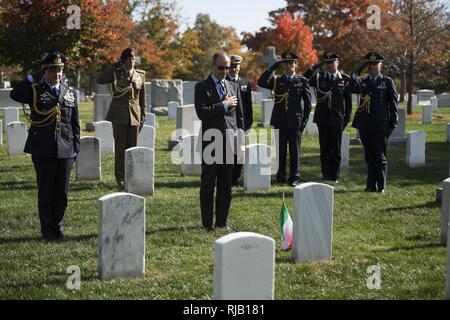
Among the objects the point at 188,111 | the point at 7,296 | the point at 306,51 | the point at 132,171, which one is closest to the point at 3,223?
the point at 132,171

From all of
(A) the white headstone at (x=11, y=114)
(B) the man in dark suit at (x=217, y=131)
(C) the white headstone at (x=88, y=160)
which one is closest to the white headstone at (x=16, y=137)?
(C) the white headstone at (x=88, y=160)

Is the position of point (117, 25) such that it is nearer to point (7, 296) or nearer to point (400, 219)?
point (400, 219)

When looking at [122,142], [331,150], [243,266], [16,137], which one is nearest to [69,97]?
[122,142]

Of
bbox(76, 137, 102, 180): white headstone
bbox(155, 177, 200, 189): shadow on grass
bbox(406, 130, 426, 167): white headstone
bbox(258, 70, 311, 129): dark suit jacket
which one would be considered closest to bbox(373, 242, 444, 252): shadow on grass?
bbox(258, 70, 311, 129): dark suit jacket

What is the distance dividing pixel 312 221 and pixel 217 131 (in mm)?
1999

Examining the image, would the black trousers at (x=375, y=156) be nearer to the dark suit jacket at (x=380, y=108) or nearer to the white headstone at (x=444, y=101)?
the dark suit jacket at (x=380, y=108)

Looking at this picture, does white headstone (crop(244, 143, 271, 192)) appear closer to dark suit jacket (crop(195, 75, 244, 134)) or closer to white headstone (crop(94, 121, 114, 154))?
dark suit jacket (crop(195, 75, 244, 134))

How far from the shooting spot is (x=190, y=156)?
13.7m

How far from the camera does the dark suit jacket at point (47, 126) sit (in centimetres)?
856

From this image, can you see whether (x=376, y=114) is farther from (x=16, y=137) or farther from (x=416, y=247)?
(x=16, y=137)

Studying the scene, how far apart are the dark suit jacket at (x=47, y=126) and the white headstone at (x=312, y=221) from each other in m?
2.75

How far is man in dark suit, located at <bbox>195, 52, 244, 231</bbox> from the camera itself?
29.3ft

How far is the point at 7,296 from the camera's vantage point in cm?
654

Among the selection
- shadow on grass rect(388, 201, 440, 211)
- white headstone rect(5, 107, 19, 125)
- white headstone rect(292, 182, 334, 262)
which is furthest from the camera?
white headstone rect(5, 107, 19, 125)
